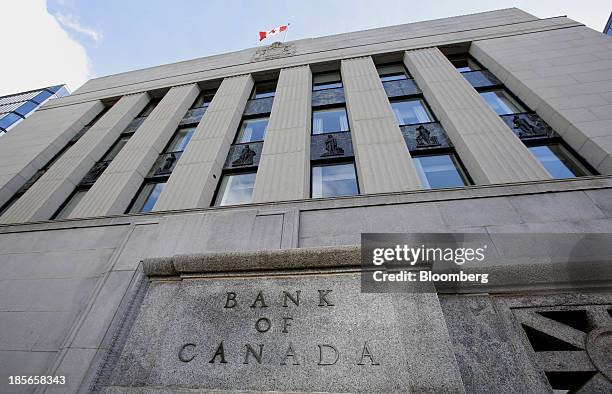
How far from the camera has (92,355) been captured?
5074 mm

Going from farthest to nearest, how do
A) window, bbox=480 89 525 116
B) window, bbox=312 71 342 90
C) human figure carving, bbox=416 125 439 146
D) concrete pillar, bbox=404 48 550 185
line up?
1. window, bbox=312 71 342 90
2. window, bbox=480 89 525 116
3. human figure carving, bbox=416 125 439 146
4. concrete pillar, bbox=404 48 550 185

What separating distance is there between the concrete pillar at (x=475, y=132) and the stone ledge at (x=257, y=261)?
512 cm

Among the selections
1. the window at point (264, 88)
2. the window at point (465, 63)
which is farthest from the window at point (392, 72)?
the window at point (264, 88)

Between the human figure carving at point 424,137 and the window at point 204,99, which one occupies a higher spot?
the window at point 204,99

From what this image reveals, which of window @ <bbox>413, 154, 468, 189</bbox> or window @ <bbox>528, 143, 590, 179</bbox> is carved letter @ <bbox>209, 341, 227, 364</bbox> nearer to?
window @ <bbox>413, 154, 468, 189</bbox>

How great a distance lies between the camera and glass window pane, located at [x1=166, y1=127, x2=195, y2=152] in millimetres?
11734

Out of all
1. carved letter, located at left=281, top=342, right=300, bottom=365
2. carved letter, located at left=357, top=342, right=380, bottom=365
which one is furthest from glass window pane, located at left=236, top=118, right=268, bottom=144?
carved letter, located at left=357, top=342, right=380, bottom=365

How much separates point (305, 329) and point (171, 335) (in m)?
1.95

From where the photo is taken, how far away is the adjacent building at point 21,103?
29969 millimetres

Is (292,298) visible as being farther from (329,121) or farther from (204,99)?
(204,99)

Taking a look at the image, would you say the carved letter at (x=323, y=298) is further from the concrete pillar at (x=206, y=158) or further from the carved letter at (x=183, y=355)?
the concrete pillar at (x=206, y=158)

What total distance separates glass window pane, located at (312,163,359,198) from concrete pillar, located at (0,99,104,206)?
37.6 ft

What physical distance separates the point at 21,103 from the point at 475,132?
46419 millimetres

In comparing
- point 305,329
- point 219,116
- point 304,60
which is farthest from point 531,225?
point 304,60
